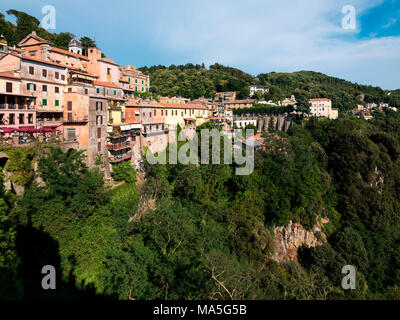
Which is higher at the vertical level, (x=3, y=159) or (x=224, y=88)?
(x=224, y=88)

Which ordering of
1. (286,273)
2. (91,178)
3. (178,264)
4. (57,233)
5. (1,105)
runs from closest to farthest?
(57,233), (178,264), (91,178), (1,105), (286,273)

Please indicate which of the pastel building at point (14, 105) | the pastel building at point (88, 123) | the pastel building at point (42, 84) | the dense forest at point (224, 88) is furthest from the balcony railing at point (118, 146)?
the dense forest at point (224, 88)

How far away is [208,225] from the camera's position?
834 inches

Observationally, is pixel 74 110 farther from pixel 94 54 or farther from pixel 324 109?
pixel 324 109

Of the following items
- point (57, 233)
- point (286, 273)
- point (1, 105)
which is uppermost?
point (1, 105)

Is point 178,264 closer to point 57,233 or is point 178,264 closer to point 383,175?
point 57,233

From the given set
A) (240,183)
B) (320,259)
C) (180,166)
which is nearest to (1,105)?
(180,166)

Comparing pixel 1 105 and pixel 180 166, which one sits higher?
pixel 1 105

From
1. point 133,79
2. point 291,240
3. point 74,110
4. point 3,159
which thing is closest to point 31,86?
point 74,110

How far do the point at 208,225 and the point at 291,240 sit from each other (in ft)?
38.8

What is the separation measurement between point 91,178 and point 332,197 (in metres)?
30.1

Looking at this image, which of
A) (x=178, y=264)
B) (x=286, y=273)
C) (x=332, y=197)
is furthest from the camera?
(x=332, y=197)

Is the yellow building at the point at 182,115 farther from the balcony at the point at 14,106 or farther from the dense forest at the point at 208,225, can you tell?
the balcony at the point at 14,106

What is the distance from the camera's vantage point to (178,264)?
1595 cm
